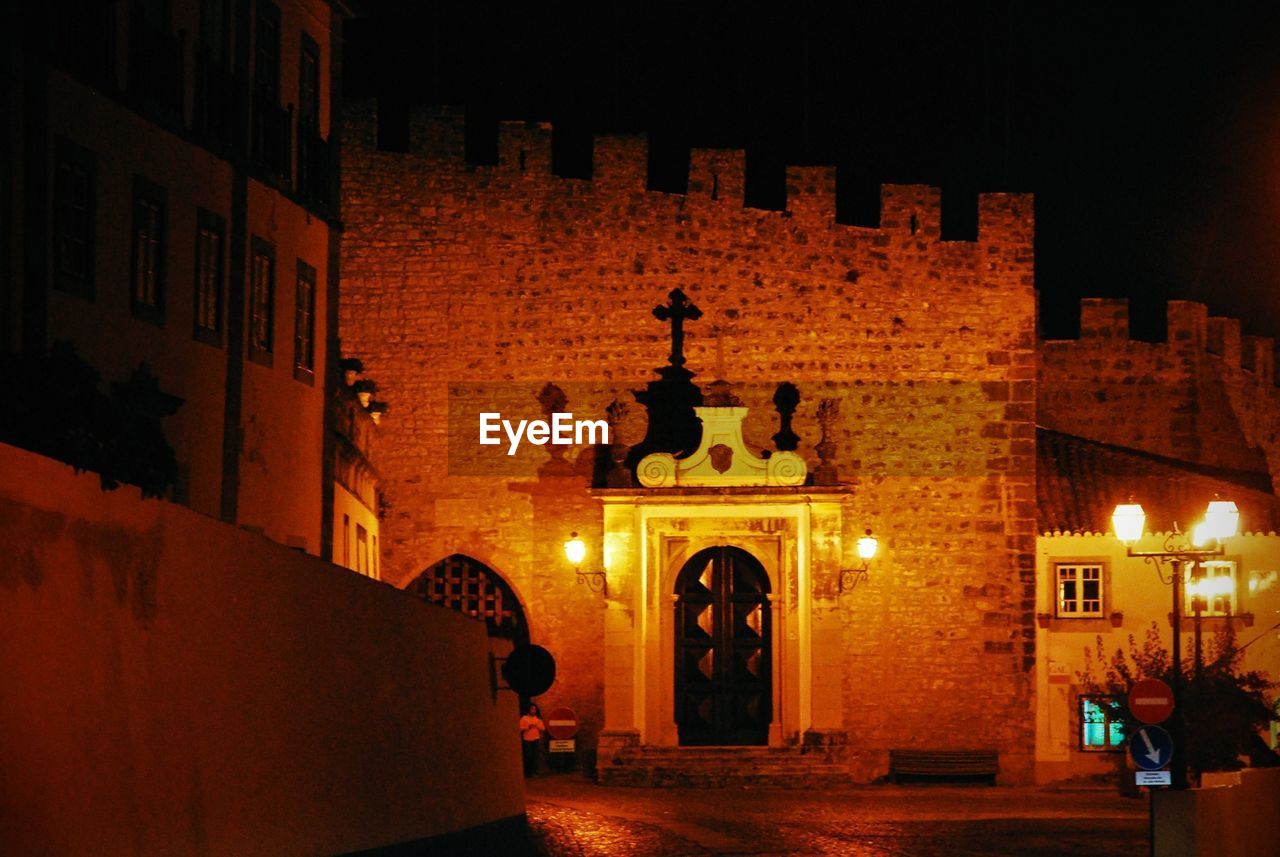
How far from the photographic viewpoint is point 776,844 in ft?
66.0

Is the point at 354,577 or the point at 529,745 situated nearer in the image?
the point at 354,577

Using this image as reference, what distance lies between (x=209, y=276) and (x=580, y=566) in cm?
1080

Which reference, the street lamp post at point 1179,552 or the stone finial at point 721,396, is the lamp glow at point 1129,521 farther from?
the stone finial at point 721,396

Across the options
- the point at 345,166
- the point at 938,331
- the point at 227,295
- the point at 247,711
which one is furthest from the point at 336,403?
the point at 247,711

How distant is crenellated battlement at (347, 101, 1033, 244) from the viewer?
3058 centimetres

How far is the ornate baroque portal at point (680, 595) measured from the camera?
29438 millimetres

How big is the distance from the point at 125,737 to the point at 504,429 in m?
20.1

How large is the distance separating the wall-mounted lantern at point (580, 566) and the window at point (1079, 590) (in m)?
6.25

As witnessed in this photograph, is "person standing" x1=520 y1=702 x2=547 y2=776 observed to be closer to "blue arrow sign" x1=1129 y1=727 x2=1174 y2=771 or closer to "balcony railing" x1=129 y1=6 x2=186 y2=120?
"balcony railing" x1=129 y1=6 x2=186 y2=120

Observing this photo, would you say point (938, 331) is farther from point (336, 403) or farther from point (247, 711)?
point (247, 711)

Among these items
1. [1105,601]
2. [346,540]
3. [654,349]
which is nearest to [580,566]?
[654,349]

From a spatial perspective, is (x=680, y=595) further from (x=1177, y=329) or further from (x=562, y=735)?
(x=1177, y=329)

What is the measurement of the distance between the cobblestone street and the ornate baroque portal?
1.38m

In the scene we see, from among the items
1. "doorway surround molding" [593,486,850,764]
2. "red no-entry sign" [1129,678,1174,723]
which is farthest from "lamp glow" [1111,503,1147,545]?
"doorway surround molding" [593,486,850,764]
